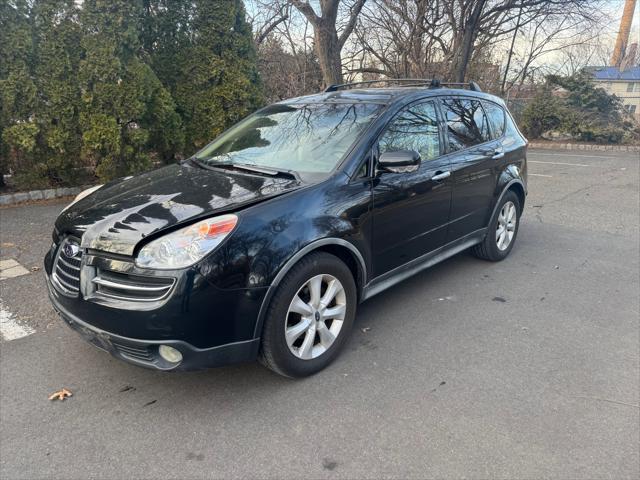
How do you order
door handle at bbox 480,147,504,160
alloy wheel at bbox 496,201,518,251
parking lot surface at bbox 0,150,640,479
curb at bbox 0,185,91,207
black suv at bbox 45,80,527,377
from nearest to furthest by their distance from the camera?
1. parking lot surface at bbox 0,150,640,479
2. black suv at bbox 45,80,527,377
3. door handle at bbox 480,147,504,160
4. alloy wheel at bbox 496,201,518,251
5. curb at bbox 0,185,91,207

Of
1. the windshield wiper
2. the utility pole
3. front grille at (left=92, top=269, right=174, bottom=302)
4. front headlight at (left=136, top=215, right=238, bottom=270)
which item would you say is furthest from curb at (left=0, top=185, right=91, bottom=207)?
the utility pole

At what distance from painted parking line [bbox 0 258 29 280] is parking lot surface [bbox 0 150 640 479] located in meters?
0.20

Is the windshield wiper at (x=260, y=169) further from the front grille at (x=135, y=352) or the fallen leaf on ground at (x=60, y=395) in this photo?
the fallen leaf on ground at (x=60, y=395)

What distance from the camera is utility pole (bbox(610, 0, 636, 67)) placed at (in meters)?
30.5

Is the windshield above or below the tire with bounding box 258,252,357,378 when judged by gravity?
above

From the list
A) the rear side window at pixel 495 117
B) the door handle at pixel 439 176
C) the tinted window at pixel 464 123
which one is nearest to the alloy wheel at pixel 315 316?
the door handle at pixel 439 176

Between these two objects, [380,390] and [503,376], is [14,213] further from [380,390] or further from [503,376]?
[503,376]

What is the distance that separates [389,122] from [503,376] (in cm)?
190

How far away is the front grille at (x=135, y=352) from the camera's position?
2379 mm

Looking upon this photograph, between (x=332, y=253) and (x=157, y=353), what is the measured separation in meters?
1.20

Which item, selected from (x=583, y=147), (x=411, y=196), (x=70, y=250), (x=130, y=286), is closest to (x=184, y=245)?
(x=130, y=286)

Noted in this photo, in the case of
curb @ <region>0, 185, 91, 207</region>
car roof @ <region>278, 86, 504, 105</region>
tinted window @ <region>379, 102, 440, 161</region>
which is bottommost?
curb @ <region>0, 185, 91, 207</region>

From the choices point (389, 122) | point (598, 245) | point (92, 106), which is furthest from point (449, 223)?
point (92, 106)

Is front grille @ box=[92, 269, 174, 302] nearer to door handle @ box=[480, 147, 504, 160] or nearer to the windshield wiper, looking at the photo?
the windshield wiper
